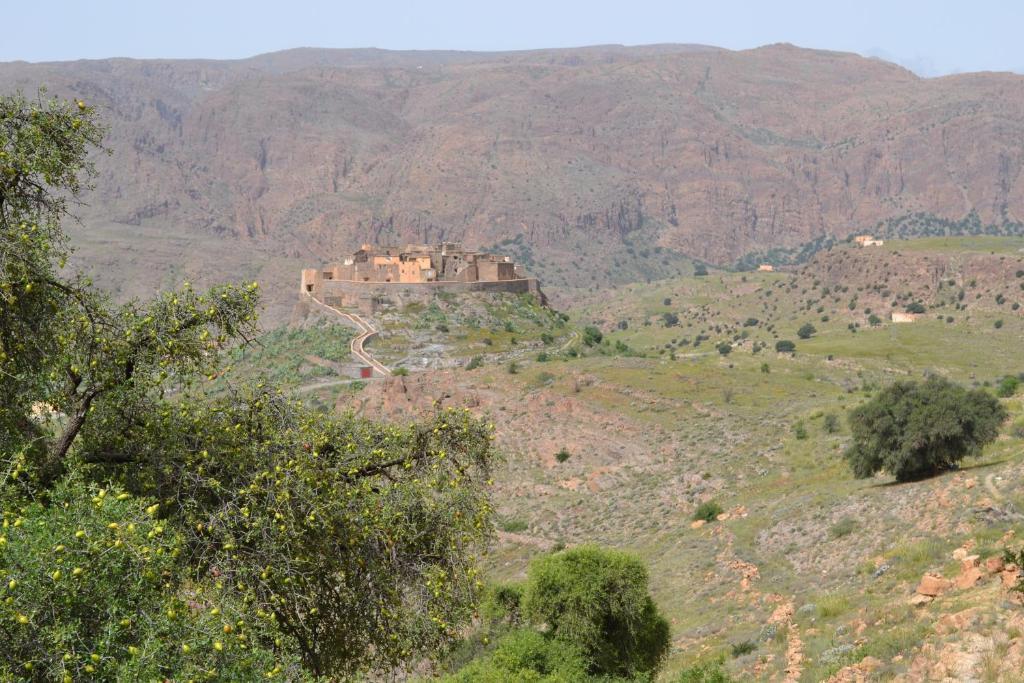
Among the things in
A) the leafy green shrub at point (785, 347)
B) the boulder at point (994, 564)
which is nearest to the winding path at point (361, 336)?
the leafy green shrub at point (785, 347)

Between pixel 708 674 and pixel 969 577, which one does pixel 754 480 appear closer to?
pixel 969 577

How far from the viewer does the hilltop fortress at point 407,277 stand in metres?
81.0

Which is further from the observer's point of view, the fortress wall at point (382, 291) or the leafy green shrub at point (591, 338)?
the fortress wall at point (382, 291)

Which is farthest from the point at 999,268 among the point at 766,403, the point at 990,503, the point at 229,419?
the point at 229,419

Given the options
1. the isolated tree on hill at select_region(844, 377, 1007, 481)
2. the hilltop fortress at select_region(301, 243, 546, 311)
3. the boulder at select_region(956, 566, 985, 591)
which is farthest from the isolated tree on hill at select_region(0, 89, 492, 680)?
the hilltop fortress at select_region(301, 243, 546, 311)

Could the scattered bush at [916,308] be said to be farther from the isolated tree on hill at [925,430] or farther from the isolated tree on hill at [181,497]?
the isolated tree on hill at [181,497]

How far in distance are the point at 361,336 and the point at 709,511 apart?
44.4 meters

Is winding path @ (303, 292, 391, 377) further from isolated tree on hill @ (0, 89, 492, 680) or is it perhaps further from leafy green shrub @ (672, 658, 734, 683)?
isolated tree on hill @ (0, 89, 492, 680)

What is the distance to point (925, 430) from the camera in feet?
96.0

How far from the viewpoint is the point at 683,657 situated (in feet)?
72.0

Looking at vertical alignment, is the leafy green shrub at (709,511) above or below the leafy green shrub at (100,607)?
below

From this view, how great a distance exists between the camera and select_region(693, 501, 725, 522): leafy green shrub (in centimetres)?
3362

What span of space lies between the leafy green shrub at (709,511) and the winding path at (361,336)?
35.7 metres

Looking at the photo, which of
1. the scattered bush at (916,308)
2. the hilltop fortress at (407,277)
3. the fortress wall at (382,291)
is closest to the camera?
the fortress wall at (382,291)
